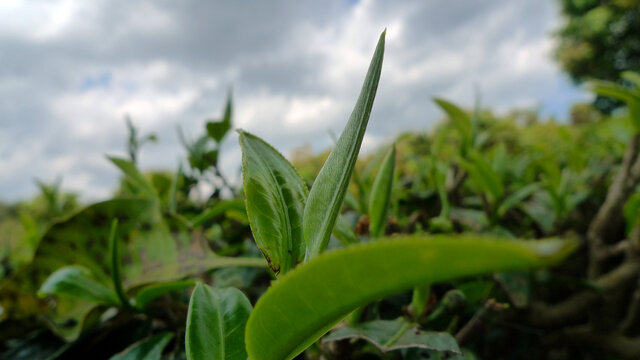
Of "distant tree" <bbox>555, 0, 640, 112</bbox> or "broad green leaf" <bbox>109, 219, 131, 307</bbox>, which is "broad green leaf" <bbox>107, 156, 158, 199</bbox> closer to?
"broad green leaf" <bbox>109, 219, 131, 307</bbox>

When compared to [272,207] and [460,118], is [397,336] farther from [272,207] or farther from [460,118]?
[460,118]

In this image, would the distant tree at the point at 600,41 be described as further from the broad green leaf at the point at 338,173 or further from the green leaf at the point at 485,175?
the broad green leaf at the point at 338,173

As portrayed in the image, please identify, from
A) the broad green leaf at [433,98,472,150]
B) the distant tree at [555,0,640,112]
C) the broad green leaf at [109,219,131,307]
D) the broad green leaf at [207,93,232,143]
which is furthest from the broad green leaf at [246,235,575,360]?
the distant tree at [555,0,640,112]

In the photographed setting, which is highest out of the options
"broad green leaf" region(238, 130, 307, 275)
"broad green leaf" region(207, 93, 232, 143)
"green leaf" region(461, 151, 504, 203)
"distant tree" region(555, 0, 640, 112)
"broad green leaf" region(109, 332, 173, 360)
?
"distant tree" region(555, 0, 640, 112)

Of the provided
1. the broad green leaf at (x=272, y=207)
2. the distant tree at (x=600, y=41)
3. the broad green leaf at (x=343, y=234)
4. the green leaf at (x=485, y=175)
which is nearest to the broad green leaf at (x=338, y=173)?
the broad green leaf at (x=272, y=207)

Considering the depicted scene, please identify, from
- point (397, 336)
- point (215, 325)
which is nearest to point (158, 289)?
point (215, 325)

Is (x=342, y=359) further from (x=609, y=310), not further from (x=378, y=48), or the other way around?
(x=609, y=310)
